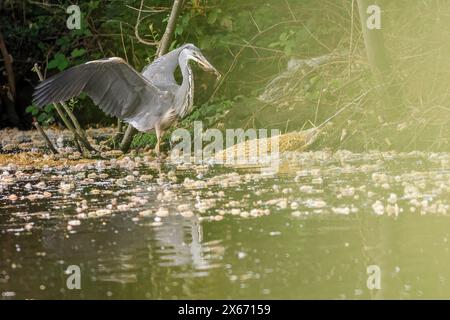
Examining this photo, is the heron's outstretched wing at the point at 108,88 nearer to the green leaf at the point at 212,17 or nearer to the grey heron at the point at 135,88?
the grey heron at the point at 135,88

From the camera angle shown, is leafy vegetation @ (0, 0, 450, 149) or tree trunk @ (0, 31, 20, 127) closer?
leafy vegetation @ (0, 0, 450, 149)

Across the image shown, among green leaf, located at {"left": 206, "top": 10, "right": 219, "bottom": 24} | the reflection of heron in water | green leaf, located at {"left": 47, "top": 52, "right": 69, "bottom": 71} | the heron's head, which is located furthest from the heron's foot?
the reflection of heron in water

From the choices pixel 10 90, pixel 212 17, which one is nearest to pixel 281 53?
pixel 212 17

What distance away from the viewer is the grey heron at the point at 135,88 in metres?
8.93

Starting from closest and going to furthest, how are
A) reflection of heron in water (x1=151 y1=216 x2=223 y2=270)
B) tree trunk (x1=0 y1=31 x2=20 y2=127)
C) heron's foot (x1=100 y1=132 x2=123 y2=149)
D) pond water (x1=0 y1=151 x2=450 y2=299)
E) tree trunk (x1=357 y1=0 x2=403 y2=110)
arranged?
pond water (x1=0 y1=151 x2=450 y2=299)
reflection of heron in water (x1=151 y1=216 x2=223 y2=270)
tree trunk (x1=357 y1=0 x2=403 y2=110)
heron's foot (x1=100 y1=132 x2=123 y2=149)
tree trunk (x1=0 y1=31 x2=20 y2=127)

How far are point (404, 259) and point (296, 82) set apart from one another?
5.94 m

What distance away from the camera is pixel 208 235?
5.64m

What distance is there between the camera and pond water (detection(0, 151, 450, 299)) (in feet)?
14.6

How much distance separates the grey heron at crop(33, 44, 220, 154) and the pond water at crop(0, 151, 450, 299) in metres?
0.80

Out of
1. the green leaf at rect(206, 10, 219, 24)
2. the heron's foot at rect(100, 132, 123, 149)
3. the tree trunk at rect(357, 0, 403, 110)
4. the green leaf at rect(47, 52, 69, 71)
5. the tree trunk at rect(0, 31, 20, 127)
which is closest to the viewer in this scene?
the tree trunk at rect(357, 0, 403, 110)

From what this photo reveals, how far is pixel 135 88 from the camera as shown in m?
9.31

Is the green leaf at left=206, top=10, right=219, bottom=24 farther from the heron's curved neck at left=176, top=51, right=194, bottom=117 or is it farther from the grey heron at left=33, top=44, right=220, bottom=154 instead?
the heron's curved neck at left=176, top=51, right=194, bottom=117

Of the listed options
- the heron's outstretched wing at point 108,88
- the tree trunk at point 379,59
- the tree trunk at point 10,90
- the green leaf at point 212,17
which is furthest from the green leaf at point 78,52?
the tree trunk at point 379,59
